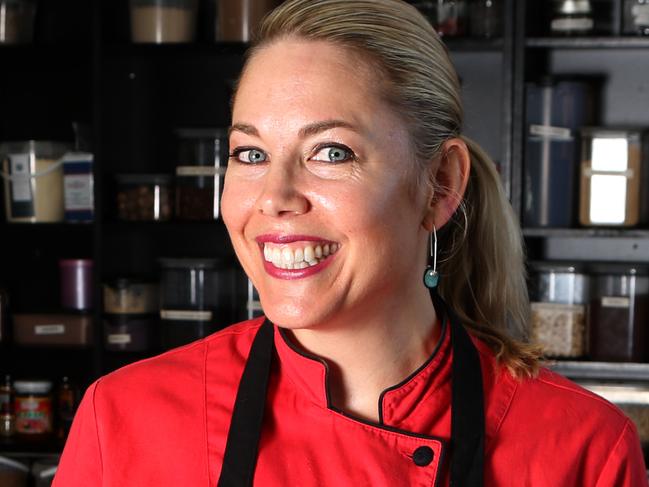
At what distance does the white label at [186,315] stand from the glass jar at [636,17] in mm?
1368

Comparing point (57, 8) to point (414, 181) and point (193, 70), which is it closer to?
point (193, 70)

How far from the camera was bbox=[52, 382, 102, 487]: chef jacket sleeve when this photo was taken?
121cm

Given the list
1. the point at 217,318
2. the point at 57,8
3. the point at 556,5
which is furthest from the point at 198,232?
the point at 556,5

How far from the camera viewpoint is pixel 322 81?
1.12 meters

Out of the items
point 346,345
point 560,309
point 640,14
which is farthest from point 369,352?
point 640,14

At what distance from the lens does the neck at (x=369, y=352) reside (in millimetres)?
1199

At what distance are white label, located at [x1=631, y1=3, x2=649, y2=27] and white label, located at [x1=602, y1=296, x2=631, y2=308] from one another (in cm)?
73

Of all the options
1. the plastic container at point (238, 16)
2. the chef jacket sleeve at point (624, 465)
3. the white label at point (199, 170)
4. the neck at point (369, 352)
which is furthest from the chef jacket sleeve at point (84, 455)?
the plastic container at point (238, 16)

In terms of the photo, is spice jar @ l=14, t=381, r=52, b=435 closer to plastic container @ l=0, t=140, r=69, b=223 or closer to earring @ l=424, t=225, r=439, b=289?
plastic container @ l=0, t=140, r=69, b=223

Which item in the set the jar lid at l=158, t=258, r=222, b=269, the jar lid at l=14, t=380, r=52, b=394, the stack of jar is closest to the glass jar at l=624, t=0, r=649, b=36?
the stack of jar

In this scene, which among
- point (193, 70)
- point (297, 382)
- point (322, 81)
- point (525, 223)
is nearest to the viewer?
point (322, 81)

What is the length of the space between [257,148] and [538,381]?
0.47 m

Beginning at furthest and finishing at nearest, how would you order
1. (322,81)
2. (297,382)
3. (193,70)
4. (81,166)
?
(193,70)
(81,166)
(297,382)
(322,81)

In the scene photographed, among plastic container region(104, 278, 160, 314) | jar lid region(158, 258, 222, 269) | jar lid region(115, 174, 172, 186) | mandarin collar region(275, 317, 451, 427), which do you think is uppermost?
jar lid region(115, 174, 172, 186)
